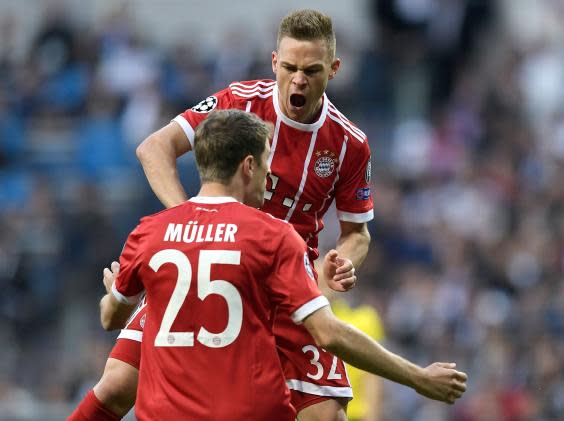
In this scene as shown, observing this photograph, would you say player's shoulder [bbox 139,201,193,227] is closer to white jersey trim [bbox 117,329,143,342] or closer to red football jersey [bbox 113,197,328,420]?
red football jersey [bbox 113,197,328,420]

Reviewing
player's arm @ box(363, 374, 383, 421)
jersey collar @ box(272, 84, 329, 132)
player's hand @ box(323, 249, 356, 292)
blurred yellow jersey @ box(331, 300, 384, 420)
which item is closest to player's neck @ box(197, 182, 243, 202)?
player's hand @ box(323, 249, 356, 292)

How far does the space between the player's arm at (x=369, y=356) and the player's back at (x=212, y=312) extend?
0.81ft

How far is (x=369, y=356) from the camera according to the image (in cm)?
549

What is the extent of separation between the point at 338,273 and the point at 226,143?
892mm

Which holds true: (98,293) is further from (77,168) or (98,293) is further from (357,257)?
(357,257)

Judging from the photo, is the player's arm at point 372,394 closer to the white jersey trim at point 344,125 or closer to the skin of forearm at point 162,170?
the white jersey trim at point 344,125

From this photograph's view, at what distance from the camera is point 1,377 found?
13.4 m

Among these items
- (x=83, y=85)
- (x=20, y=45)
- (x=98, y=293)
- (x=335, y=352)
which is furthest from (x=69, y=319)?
(x=335, y=352)

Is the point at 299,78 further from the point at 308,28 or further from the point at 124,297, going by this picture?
the point at 124,297

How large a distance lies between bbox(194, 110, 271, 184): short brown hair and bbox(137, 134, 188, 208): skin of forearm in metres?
0.82

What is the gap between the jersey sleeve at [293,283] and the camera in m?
5.47

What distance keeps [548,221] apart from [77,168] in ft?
17.1

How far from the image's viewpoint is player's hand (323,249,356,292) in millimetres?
6062

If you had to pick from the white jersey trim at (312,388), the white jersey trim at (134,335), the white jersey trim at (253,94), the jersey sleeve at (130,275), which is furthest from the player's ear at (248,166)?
the white jersey trim at (312,388)
